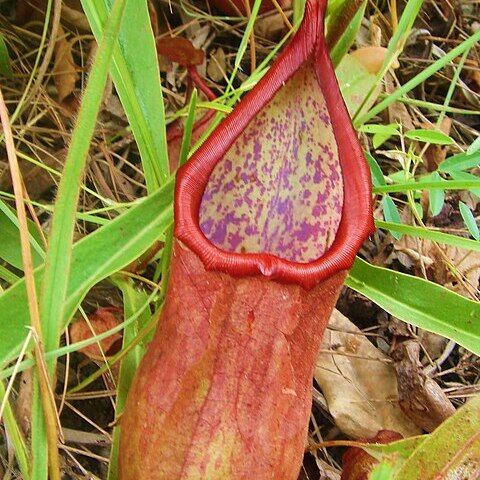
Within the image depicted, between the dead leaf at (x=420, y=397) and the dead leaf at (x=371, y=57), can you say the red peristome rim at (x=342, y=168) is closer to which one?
the dead leaf at (x=371, y=57)

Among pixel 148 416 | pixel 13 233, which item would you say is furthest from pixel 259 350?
pixel 13 233

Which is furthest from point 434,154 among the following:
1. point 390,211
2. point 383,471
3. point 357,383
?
point 383,471

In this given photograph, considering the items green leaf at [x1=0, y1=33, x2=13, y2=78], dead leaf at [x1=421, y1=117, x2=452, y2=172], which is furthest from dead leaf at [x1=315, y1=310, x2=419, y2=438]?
green leaf at [x1=0, y1=33, x2=13, y2=78]

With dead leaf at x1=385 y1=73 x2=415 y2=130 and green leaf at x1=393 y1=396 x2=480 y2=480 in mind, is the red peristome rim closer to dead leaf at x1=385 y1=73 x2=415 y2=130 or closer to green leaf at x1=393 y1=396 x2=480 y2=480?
green leaf at x1=393 y1=396 x2=480 y2=480

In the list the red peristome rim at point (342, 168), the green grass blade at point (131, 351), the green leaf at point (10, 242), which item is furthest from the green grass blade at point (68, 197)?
the green leaf at point (10, 242)

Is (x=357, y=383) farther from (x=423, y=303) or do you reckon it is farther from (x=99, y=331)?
(x=99, y=331)

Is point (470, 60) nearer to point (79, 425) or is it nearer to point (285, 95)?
point (285, 95)
